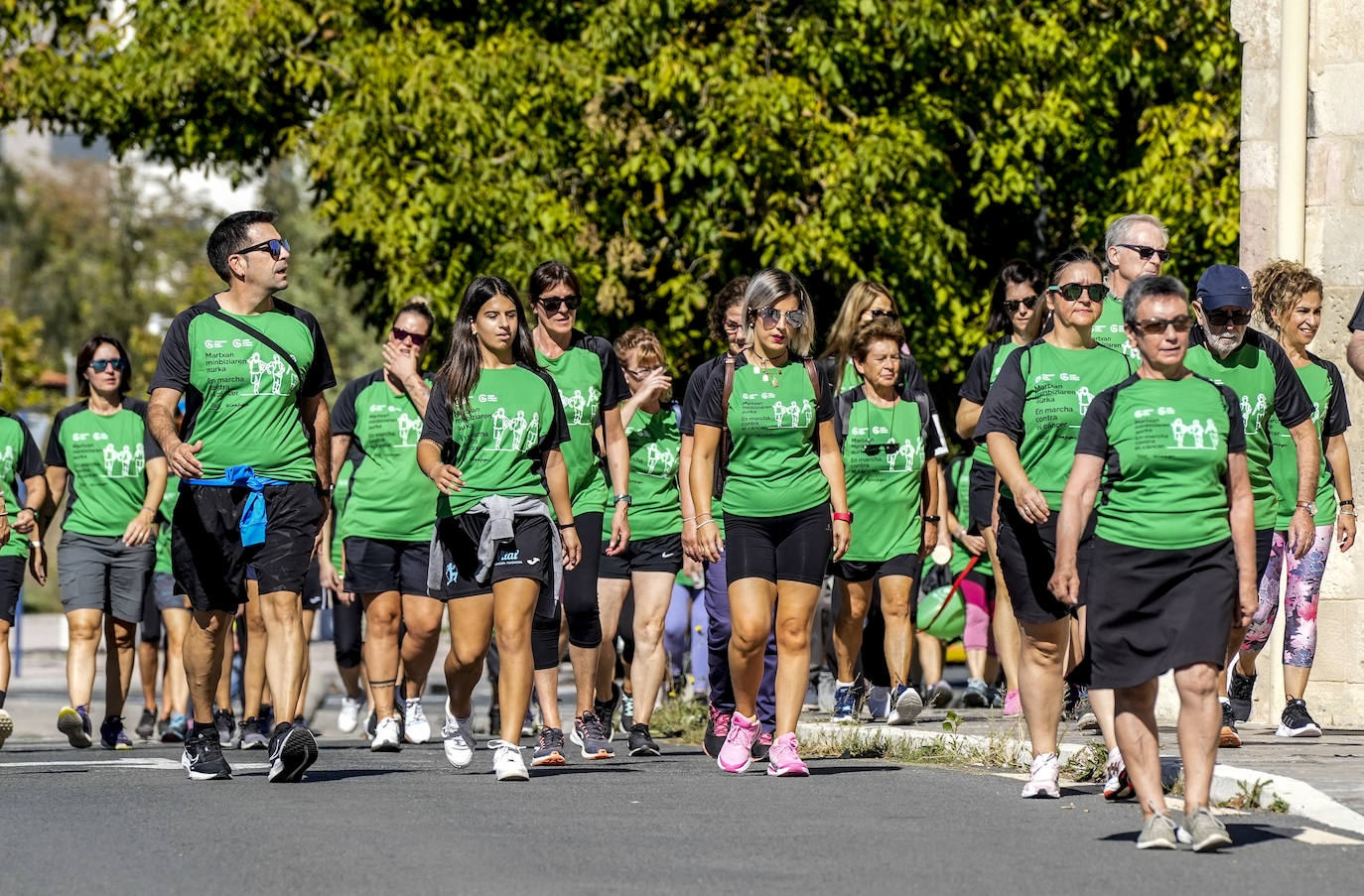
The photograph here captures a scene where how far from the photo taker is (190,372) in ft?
29.0

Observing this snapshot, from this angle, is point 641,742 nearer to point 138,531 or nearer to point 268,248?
point 138,531

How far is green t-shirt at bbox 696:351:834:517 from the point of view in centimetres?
905

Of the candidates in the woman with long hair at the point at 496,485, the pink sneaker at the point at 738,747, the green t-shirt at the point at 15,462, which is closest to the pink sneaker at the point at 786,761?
the pink sneaker at the point at 738,747

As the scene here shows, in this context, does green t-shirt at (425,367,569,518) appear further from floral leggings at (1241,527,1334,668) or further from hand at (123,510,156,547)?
Answer: floral leggings at (1241,527,1334,668)

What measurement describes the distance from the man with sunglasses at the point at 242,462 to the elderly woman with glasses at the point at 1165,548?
11.3 ft

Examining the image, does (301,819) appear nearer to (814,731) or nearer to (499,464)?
(499,464)

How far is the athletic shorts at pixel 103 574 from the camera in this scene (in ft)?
40.7

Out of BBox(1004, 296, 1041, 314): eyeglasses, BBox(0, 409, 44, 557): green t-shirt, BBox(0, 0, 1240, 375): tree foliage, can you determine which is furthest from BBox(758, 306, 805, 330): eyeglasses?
BBox(0, 0, 1240, 375): tree foliage

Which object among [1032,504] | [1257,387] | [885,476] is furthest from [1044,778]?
[885,476]

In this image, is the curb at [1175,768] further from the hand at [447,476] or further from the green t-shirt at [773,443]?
the hand at [447,476]

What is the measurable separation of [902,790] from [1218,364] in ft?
7.37

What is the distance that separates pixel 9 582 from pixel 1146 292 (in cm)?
741

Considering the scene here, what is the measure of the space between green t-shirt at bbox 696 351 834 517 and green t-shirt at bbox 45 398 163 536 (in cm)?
463

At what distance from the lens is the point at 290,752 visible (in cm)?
864
